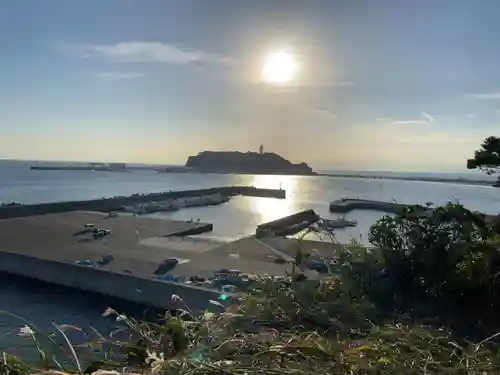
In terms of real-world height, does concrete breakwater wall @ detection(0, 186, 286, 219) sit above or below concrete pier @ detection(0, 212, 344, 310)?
above

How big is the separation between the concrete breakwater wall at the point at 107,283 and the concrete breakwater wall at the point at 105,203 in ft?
33.8

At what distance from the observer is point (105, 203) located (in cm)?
2978

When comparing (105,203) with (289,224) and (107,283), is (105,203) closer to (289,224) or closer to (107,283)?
(289,224)

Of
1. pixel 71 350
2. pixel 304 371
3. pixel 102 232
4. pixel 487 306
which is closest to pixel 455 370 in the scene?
pixel 304 371

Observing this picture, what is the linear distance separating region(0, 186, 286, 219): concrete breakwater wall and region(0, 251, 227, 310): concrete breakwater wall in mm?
10297

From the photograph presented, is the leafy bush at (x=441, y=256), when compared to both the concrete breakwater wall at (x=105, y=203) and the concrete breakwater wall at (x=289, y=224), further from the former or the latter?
the concrete breakwater wall at (x=105, y=203)

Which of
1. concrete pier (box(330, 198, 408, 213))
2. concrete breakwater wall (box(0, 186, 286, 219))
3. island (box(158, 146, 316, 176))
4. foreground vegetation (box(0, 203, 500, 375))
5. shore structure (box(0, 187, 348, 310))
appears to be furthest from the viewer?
island (box(158, 146, 316, 176))

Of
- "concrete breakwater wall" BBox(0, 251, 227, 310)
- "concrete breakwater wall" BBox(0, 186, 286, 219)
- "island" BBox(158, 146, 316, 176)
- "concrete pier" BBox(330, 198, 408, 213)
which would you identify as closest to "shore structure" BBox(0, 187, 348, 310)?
"concrete breakwater wall" BBox(0, 251, 227, 310)

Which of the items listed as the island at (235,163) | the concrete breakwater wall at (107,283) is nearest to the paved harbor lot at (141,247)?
the concrete breakwater wall at (107,283)

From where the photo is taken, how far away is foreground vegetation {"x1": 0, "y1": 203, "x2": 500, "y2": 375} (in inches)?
60.9

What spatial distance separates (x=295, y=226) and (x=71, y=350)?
23161 mm

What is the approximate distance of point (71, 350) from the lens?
1386 mm

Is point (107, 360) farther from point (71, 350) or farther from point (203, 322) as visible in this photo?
point (203, 322)

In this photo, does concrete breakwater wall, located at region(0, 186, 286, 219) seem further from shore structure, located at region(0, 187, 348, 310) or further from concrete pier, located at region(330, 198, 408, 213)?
concrete pier, located at region(330, 198, 408, 213)
